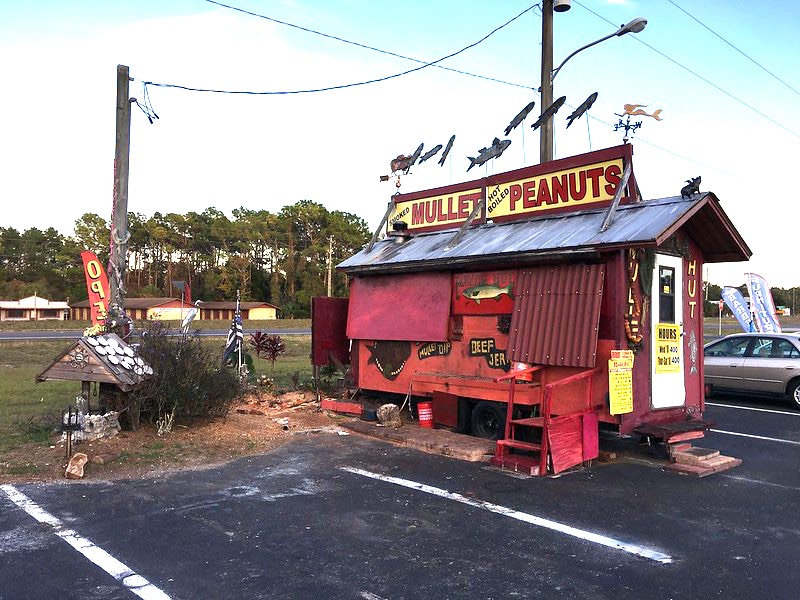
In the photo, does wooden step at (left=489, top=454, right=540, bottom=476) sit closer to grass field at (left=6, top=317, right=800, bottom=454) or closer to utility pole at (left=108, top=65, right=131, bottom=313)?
grass field at (left=6, top=317, right=800, bottom=454)

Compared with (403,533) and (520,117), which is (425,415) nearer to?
(403,533)

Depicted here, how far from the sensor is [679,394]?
363 inches

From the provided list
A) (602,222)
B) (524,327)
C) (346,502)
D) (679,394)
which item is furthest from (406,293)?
(346,502)

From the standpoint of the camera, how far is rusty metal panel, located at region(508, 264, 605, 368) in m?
8.47

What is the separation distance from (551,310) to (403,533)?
14.4 feet

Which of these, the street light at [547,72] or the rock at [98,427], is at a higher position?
the street light at [547,72]

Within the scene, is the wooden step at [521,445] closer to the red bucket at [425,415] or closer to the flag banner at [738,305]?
the red bucket at [425,415]

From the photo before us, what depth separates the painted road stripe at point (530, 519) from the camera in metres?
5.18

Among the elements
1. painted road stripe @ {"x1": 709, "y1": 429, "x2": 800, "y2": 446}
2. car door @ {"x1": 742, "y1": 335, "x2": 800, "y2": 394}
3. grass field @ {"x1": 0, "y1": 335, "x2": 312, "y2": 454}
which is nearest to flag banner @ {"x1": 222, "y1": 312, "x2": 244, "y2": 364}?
grass field @ {"x1": 0, "y1": 335, "x2": 312, "y2": 454}

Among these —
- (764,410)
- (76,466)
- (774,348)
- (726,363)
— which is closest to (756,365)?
(774,348)

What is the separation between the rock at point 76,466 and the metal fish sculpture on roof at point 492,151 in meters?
8.08

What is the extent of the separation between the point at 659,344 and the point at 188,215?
9063 cm

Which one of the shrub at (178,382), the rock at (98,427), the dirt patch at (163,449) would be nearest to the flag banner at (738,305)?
the dirt patch at (163,449)

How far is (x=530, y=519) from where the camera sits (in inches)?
236
